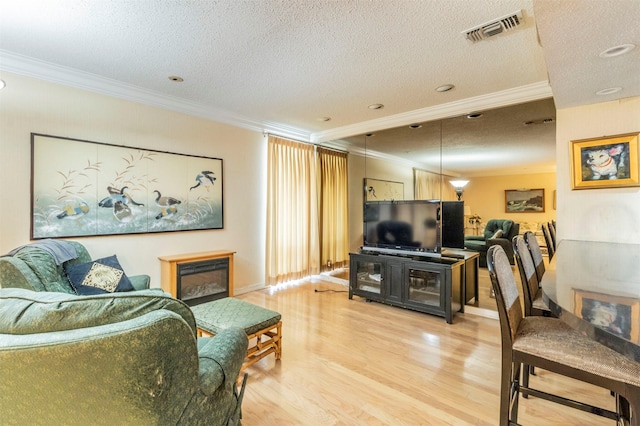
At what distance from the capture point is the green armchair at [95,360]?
33.0 inches

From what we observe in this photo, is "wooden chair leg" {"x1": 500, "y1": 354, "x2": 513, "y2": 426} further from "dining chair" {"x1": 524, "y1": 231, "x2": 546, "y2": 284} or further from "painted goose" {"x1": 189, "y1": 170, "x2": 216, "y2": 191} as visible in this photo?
"painted goose" {"x1": 189, "y1": 170, "x2": 216, "y2": 191}

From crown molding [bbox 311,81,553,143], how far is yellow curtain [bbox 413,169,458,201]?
79 centimetres

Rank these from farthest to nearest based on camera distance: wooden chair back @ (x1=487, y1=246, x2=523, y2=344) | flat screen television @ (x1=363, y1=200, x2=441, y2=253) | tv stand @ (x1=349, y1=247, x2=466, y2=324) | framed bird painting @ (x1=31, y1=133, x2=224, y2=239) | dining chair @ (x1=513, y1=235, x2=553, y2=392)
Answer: flat screen television @ (x1=363, y1=200, x2=441, y2=253), tv stand @ (x1=349, y1=247, x2=466, y2=324), framed bird painting @ (x1=31, y1=133, x2=224, y2=239), dining chair @ (x1=513, y1=235, x2=553, y2=392), wooden chair back @ (x1=487, y1=246, x2=523, y2=344)

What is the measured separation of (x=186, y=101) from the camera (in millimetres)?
3645

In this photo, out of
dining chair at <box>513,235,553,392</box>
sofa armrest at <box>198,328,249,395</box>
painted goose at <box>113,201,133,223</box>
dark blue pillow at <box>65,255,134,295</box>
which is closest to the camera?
sofa armrest at <box>198,328,249,395</box>

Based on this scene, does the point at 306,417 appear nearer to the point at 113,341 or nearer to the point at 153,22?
the point at 113,341

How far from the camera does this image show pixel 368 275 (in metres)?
4.05

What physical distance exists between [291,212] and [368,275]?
1.66 meters

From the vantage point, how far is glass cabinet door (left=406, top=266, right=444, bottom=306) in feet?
11.1

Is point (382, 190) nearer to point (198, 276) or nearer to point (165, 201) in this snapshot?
point (198, 276)

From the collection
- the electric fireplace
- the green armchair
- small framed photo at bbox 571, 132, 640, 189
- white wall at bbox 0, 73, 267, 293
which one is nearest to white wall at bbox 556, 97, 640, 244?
small framed photo at bbox 571, 132, 640, 189

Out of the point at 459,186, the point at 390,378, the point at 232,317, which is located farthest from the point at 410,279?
the point at 232,317

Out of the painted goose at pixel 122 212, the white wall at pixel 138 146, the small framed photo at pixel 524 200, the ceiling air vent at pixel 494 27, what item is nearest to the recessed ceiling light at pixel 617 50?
the ceiling air vent at pixel 494 27

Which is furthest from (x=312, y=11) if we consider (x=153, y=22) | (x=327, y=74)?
(x=153, y=22)
